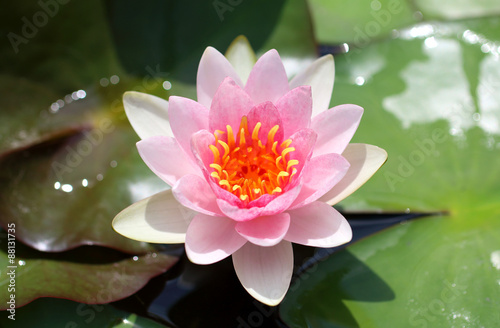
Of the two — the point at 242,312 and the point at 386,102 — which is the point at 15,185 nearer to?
the point at 242,312

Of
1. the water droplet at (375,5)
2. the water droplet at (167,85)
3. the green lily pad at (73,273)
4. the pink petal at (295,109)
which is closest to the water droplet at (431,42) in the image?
the water droplet at (375,5)

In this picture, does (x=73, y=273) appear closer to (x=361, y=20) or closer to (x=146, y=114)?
(x=146, y=114)

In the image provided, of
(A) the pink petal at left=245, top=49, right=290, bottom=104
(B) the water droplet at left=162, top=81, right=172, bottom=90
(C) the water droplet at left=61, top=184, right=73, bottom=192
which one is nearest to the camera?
(A) the pink petal at left=245, top=49, right=290, bottom=104

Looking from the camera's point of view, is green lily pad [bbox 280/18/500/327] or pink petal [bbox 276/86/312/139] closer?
pink petal [bbox 276/86/312/139]

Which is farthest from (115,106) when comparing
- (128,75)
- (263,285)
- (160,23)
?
(263,285)

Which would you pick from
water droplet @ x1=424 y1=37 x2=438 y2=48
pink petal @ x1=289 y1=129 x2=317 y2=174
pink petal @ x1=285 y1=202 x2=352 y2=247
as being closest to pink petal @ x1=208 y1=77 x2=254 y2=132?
pink petal @ x1=289 y1=129 x2=317 y2=174

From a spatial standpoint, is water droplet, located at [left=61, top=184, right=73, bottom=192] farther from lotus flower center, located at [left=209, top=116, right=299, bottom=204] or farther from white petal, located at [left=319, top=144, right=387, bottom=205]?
white petal, located at [left=319, top=144, right=387, bottom=205]

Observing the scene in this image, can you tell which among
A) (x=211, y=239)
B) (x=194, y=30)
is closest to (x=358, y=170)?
(x=211, y=239)

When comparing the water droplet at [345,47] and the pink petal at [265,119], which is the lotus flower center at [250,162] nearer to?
the pink petal at [265,119]
